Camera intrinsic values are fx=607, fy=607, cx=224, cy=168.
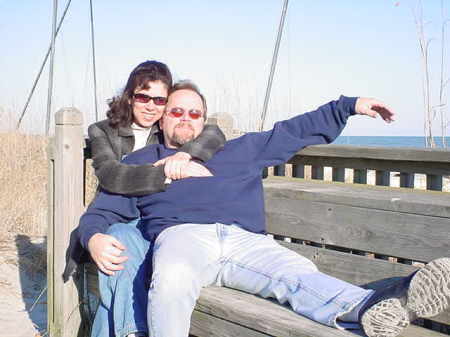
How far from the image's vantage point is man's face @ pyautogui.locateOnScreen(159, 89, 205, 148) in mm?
3086

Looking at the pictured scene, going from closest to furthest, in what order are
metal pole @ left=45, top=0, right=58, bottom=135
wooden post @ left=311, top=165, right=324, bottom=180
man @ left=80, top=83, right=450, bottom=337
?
man @ left=80, top=83, right=450, bottom=337 < wooden post @ left=311, top=165, right=324, bottom=180 < metal pole @ left=45, top=0, right=58, bottom=135

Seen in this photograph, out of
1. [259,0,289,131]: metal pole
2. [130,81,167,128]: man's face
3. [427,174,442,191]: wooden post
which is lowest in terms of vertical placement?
[427,174,442,191]: wooden post

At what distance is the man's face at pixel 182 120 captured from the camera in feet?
10.1

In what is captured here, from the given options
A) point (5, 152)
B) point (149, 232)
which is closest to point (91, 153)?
point (149, 232)

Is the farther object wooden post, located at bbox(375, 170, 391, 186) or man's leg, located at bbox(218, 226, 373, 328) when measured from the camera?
wooden post, located at bbox(375, 170, 391, 186)

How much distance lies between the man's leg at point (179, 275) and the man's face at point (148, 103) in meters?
0.85

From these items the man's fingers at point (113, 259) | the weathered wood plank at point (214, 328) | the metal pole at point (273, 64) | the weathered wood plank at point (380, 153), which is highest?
the metal pole at point (273, 64)

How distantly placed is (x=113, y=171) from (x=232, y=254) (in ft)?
2.44

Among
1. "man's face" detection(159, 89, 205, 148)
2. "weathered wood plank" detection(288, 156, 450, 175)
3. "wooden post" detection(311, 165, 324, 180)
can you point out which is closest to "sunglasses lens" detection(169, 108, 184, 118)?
"man's face" detection(159, 89, 205, 148)

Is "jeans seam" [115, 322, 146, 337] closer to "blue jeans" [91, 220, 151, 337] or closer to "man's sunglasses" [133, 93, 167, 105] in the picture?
"blue jeans" [91, 220, 151, 337]

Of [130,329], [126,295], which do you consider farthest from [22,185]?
[130,329]

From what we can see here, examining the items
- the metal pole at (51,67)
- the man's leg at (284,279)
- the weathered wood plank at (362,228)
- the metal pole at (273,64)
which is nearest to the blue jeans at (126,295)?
the man's leg at (284,279)

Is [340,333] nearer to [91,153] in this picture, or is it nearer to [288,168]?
[91,153]

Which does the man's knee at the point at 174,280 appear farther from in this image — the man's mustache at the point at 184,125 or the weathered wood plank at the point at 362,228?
the man's mustache at the point at 184,125
